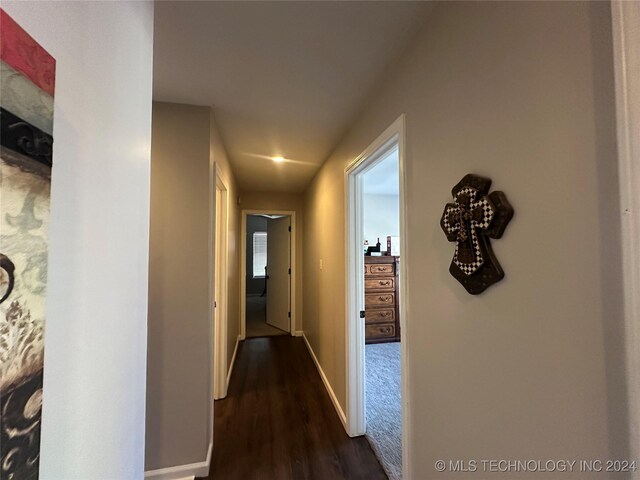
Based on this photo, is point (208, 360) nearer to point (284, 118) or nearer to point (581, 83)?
point (284, 118)

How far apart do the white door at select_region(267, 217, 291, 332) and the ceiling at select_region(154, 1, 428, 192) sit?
257 centimetres

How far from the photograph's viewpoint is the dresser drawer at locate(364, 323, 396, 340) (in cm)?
396

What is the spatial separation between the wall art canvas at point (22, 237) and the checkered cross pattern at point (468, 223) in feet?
3.30

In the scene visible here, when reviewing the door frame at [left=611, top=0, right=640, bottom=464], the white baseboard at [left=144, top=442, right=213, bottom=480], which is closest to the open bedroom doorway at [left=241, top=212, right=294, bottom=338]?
the white baseboard at [left=144, top=442, right=213, bottom=480]

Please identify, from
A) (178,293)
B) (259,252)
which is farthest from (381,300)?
(259,252)

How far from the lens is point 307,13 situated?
3.62 feet

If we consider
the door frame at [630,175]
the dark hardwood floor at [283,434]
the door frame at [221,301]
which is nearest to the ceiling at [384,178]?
the door frame at [221,301]

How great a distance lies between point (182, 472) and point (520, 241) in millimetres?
2205

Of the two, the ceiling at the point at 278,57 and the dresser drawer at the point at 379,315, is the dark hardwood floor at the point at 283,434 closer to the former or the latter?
the dresser drawer at the point at 379,315

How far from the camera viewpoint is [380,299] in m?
4.04

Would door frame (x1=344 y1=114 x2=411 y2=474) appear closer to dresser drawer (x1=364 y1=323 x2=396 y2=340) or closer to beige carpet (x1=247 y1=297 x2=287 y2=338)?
dresser drawer (x1=364 y1=323 x2=396 y2=340)

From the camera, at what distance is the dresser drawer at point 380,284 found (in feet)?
13.1

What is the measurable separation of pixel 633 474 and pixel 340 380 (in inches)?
77.2

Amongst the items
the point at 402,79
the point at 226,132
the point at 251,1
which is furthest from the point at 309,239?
the point at 251,1
